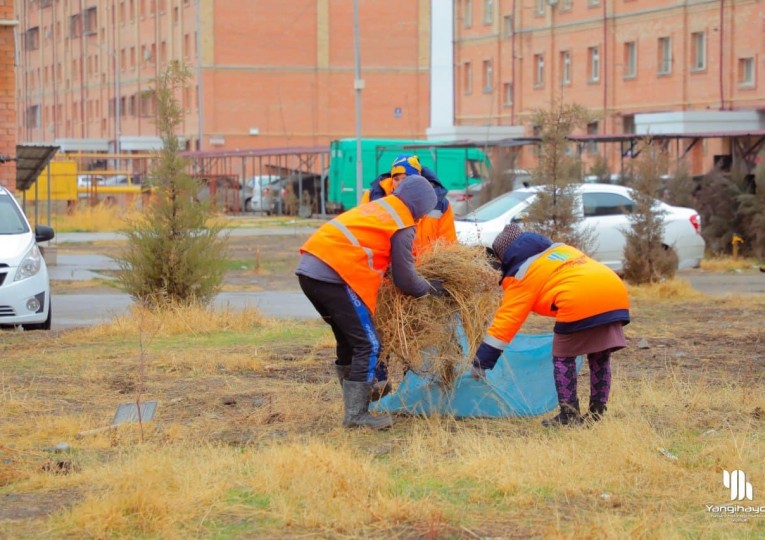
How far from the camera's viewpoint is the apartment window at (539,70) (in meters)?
55.9

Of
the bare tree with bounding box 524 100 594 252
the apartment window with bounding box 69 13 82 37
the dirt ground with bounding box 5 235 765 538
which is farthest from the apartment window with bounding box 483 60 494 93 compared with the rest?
the dirt ground with bounding box 5 235 765 538

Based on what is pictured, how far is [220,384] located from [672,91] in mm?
41073

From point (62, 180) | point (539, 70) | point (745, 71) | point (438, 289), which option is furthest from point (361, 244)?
point (539, 70)

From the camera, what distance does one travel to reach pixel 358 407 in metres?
7.41

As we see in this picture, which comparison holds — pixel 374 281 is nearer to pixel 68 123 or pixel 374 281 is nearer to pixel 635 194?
pixel 635 194

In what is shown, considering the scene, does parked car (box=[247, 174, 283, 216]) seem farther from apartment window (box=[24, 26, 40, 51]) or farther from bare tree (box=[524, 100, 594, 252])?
apartment window (box=[24, 26, 40, 51])

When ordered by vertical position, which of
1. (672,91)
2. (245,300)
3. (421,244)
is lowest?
(245,300)

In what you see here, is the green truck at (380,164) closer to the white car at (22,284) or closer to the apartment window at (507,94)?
the apartment window at (507,94)

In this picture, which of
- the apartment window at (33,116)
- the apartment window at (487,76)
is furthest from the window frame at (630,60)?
the apartment window at (33,116)

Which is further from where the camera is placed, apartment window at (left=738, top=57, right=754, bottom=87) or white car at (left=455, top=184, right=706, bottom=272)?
apartment window at (left=738, top=57, right=754, bottom=87)

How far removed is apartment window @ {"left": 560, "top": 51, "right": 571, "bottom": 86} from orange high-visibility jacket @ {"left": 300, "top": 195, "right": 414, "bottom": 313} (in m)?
47.7

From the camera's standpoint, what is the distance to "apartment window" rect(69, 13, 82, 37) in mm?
85625

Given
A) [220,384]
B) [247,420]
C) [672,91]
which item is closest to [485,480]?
[247,420]

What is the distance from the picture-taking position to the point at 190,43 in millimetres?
69688
